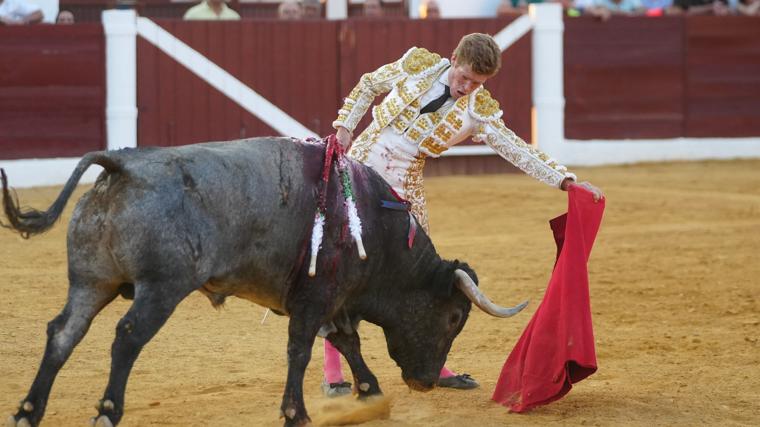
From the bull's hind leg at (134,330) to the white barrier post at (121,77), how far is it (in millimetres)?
6970

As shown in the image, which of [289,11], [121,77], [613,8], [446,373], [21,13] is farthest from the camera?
[613,8]

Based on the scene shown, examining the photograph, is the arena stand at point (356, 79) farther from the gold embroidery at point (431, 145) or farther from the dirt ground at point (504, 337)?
the gold embroidery at point (431, 145)

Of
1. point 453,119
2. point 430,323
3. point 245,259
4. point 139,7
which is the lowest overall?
point 430,323

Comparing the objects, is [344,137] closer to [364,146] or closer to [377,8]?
[364,146]

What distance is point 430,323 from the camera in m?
4.40

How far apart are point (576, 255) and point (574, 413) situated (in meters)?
0.54

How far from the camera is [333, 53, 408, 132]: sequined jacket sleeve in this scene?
4.46 metres

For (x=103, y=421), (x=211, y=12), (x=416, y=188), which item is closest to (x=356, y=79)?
(x=211, y=12)

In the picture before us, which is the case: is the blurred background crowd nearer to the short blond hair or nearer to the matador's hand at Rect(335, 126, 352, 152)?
the matador's hand at Rect(335, 126, 352, 152)

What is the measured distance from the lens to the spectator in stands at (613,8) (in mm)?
11617

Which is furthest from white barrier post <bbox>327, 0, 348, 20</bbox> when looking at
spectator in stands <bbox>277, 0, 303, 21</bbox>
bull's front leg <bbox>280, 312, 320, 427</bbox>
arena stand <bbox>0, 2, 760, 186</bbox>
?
bull's front leg <bbox>280, 312, 320, 427</bbox>

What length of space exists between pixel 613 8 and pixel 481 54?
8.22 metres

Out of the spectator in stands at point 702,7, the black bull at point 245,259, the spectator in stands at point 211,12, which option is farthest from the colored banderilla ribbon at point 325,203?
the spectator in stands at point 702,7

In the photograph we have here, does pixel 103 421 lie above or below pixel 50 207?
below
